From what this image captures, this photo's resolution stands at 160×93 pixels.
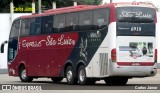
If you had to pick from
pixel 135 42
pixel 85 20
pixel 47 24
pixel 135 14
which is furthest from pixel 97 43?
pixel 47 24

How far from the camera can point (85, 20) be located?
29.0 m

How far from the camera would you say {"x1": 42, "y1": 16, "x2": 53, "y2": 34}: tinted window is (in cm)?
3194

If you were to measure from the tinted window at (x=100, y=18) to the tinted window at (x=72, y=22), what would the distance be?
60.9 inches

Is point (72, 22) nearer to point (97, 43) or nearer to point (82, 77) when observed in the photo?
point (97, 43)

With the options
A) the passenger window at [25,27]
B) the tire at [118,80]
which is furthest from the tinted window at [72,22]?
the passenger window at [25,27]

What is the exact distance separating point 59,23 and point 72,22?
1.24 meters

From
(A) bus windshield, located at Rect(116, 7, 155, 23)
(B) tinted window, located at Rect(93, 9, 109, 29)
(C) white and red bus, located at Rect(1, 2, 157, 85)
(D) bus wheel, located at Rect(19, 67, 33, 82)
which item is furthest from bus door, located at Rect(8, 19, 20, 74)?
(A) bus windshield, located at Rect(116, 7, 155, 23)

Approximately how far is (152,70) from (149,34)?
1555mm

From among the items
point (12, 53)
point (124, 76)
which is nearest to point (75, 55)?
point (124, 76)

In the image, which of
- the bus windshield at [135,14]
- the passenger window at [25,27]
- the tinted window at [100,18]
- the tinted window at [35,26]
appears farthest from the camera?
the passenger window at [25,27]

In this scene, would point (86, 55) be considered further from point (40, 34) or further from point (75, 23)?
point (40, 34)

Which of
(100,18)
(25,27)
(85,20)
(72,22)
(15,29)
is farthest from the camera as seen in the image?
(15,29)

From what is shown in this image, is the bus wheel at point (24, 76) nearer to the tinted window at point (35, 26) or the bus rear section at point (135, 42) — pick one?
the tinted window at point (35, 26)

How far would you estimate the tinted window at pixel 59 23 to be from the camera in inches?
1211
